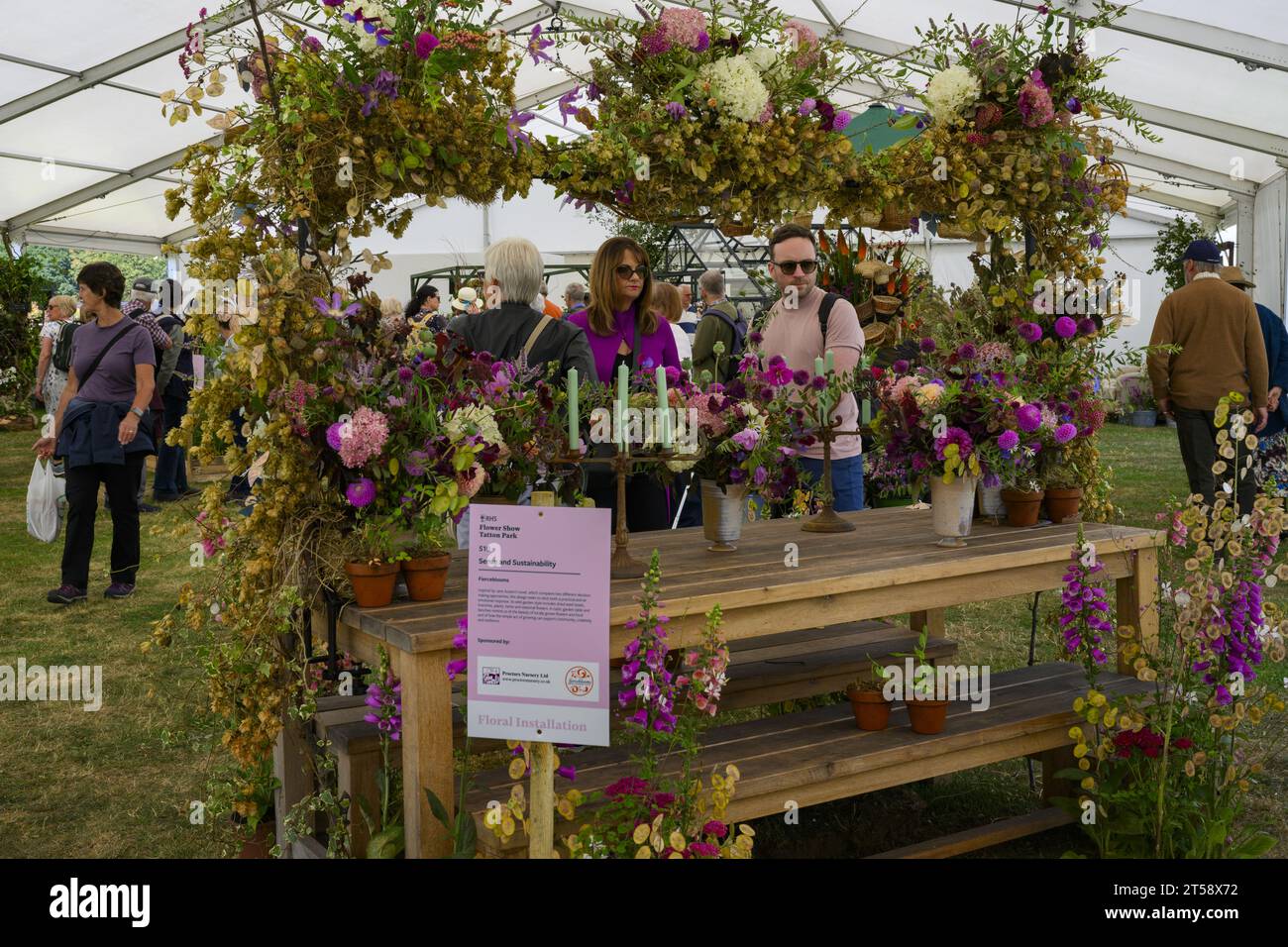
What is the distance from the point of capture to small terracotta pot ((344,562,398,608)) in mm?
2588

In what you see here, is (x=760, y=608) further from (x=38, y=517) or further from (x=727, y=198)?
(x=38, y=517)

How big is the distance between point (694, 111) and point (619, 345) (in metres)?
1.02

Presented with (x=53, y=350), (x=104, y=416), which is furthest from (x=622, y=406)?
(x=53, y=350)

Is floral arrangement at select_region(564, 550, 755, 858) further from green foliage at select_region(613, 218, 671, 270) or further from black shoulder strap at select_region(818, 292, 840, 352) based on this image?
green foliage at select_region(613, 218, 671, 270)

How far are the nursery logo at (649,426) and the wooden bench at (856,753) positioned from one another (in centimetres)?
75

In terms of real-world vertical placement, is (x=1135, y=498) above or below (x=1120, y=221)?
below

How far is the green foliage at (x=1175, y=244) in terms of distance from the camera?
46.7 ft

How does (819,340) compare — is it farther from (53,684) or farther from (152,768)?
(53,684)

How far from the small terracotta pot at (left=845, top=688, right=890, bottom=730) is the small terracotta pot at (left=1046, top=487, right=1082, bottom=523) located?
38.8 inches

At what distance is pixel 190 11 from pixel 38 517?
5.24m

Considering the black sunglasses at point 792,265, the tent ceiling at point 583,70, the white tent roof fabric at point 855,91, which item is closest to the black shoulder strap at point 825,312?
the black sunglasses at point 792,265

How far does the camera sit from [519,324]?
378 centimetres
